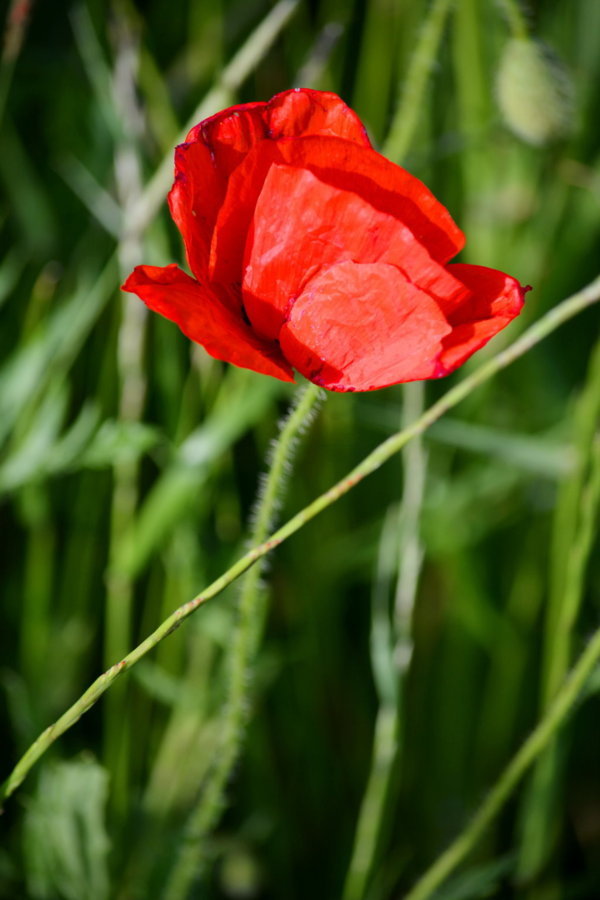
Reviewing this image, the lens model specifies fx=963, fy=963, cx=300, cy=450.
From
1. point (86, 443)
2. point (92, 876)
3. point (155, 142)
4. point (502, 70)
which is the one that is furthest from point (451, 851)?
point (155, 142)

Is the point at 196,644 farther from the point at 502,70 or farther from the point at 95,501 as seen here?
the point at 502,70

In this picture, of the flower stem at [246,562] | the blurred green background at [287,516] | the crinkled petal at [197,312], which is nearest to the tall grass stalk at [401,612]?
the blurred green background at [287,516]

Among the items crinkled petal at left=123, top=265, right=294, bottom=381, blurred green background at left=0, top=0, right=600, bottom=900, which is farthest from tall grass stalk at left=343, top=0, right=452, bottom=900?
crinkled petal at left=123, top=265, right=294, bottom=381

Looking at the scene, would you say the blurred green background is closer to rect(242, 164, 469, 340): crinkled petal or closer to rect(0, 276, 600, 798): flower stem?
rect(0, 276, 600, 798): flower stem

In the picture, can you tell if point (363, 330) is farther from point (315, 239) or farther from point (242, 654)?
point (242, 654)

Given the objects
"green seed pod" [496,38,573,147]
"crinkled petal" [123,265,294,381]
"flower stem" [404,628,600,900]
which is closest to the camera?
"crinkled petal" [123,265,294,381]
